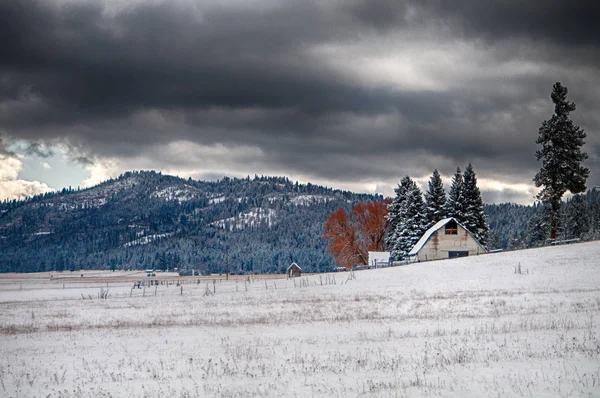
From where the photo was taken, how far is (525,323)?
26.3 m

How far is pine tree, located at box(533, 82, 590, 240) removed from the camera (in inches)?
2643

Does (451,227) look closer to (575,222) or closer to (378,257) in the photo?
(378,257)

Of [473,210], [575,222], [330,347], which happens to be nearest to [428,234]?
[473,210]

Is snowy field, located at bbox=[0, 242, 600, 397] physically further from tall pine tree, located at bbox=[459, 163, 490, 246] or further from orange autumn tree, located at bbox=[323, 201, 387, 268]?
orange autumn tree, located at bbox=[323, 201, 387, 268]

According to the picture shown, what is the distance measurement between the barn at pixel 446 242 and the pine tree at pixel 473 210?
12.6 feet

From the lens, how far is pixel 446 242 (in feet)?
269

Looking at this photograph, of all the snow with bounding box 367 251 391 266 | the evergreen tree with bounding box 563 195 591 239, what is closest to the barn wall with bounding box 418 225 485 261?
the snow with bounding box 367 251 391 266

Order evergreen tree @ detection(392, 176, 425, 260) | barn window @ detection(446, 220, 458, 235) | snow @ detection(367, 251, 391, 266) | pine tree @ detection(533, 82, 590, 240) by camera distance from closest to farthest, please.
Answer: pine tree @ detection(533, 82, 590, 240)
barn window @ detection(446, 220, 458, 235)
evergreen tree @ detection(392, 176, 425, 260)
snow @ detection(367, 251, 391, 266)

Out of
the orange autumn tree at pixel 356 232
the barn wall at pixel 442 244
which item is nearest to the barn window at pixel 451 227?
the barn wall at pixel 442 244

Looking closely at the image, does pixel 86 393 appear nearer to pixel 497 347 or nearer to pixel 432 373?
pixel 432 373

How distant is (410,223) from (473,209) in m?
9.29

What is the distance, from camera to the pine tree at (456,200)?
284 ft

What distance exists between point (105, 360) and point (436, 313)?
1764 cm

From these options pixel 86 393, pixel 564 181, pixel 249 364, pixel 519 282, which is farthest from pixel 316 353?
pixel 564 181
